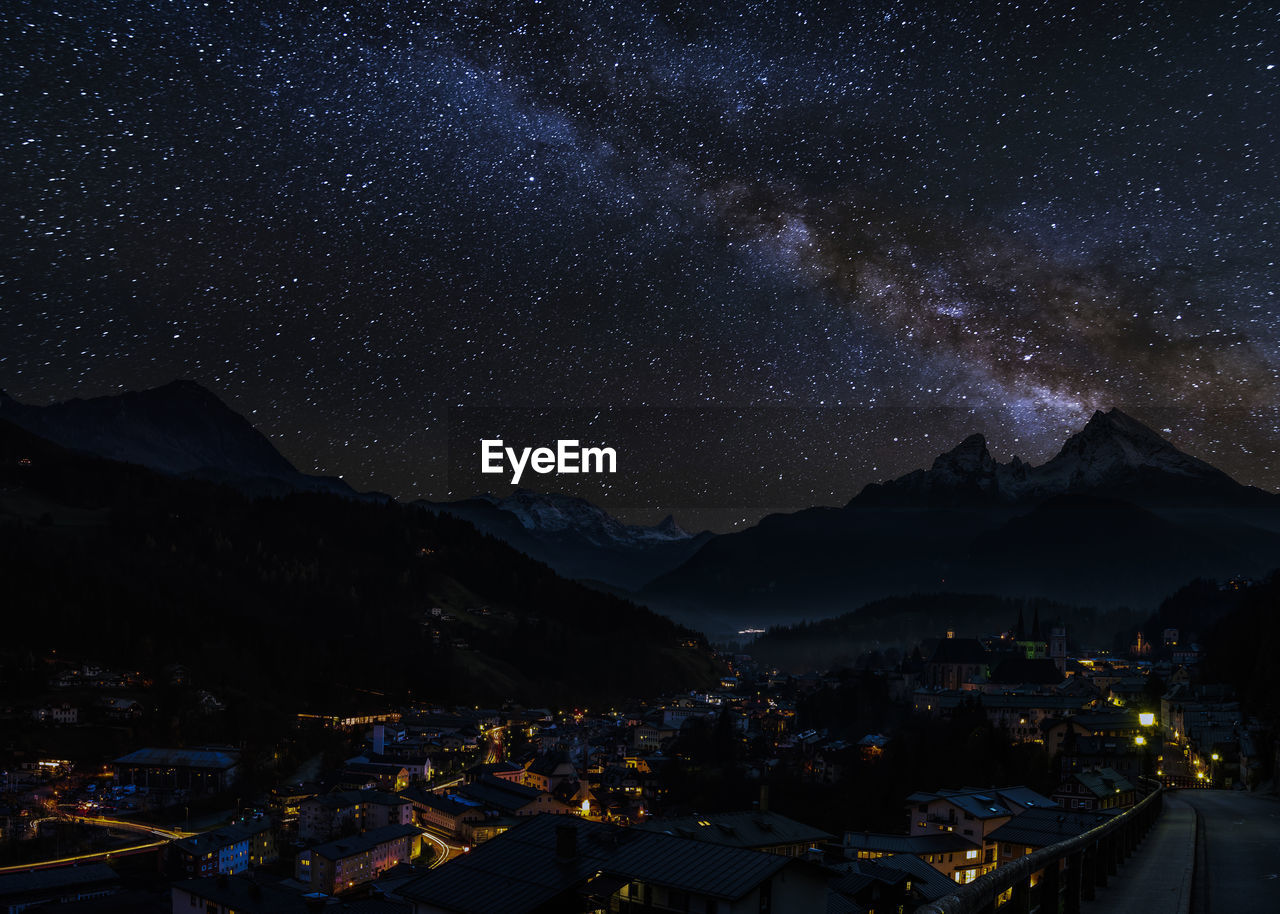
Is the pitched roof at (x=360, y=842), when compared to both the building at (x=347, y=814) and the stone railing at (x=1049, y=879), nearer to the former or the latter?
the building at (x=347, y=814)

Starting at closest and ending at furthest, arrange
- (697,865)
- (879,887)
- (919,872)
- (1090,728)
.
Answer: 1. (697,865)
2. (879,887)
3. (919,872)
4. (1090,728)

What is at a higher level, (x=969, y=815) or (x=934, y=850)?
(x=969, y=815)

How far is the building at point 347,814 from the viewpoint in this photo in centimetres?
6303

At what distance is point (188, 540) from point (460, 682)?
55.4 m

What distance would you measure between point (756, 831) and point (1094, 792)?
16.5 m

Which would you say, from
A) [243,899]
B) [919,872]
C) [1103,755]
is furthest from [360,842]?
[1103,755]

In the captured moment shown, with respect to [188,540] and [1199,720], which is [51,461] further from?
[1199,720]

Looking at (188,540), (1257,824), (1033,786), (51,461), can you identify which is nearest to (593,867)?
(1257,824)

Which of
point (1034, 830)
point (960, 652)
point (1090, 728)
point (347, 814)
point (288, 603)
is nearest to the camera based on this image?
point (1034, 830)

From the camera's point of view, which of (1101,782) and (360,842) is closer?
(1101,782)

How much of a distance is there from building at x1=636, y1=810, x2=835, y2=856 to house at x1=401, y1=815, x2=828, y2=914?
29.0ft

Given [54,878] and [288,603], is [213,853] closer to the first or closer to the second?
[54,878]

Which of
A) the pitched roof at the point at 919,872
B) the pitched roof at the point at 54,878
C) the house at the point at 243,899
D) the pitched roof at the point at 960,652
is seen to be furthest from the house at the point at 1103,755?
the pitched roof at the point at 960,652

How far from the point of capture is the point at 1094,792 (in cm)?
4269
